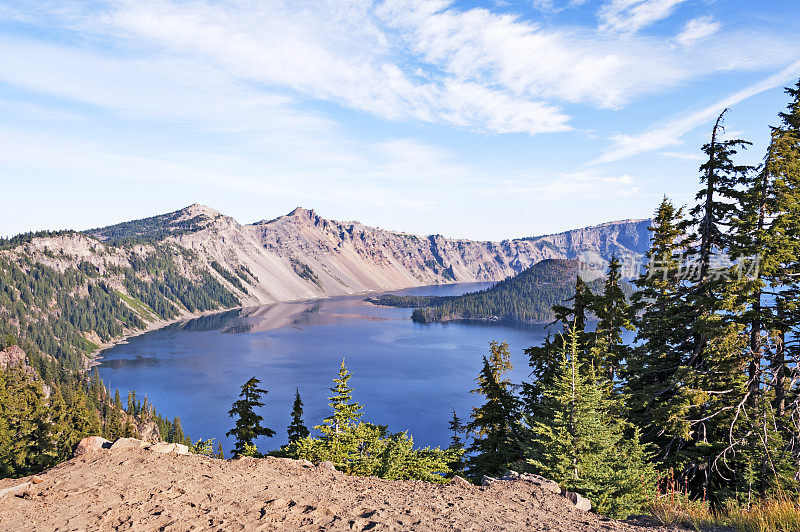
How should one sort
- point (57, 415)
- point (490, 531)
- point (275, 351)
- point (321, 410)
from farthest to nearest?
point (275, 351) → point (321, 410) → point (57, 415) → point (490, 531)

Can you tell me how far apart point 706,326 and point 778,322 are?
2710 millimetres

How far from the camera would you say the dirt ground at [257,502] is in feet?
31.5

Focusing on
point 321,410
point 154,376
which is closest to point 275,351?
point 154,376

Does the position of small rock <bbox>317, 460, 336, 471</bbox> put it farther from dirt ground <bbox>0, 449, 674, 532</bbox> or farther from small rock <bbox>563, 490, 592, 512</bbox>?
small rock <bbox>563, 490, 592, 512</bbox>

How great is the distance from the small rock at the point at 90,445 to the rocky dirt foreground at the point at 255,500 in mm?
900

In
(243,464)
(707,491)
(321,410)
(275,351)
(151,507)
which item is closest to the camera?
(151,507)

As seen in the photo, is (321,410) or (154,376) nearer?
(321,410)

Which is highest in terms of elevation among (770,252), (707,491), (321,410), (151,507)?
(770,252)

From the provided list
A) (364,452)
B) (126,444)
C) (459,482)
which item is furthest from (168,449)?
(459,482)

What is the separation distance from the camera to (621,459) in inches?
571

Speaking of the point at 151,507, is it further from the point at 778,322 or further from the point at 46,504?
the point at 778,322

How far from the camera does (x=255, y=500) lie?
430 inches

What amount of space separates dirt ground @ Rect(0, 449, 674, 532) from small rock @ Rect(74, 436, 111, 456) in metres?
1.22

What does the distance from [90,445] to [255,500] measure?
A: 28.3ft
